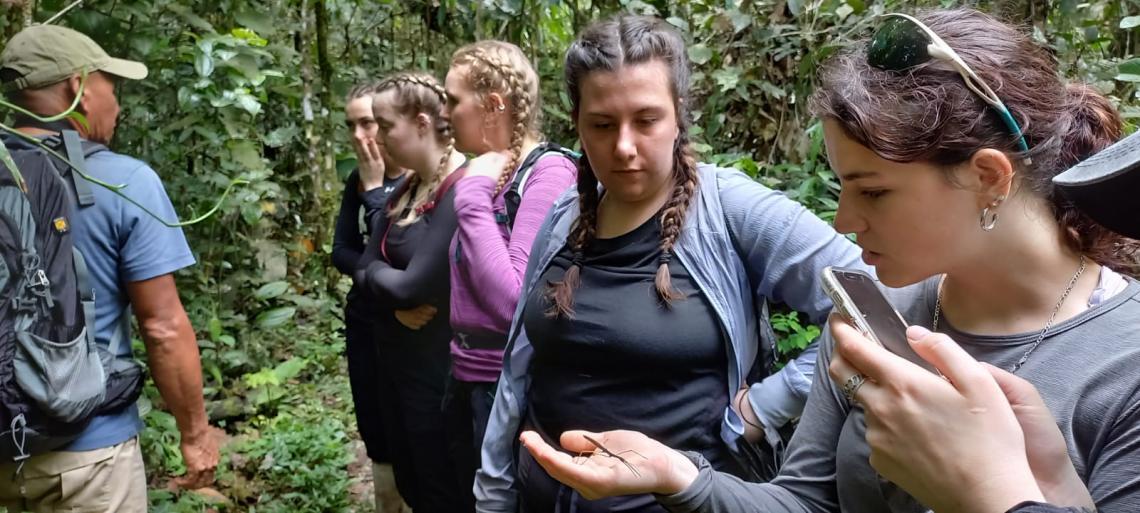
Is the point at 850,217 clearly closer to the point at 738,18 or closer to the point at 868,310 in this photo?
the point at 868,310

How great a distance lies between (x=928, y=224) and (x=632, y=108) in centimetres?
93

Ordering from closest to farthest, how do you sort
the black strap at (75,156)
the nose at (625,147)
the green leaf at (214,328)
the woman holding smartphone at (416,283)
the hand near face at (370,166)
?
1. the nose at (625,147)
2. the black strap at (75,156)
3. the woman holding smartphone at (416,283)
4. the hand near face at (370,166)
5. the green leaf at (214,328)

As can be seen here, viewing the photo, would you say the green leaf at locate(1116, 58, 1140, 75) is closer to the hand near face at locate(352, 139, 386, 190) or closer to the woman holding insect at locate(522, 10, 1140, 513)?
the woman holding insect at locate(522, 10, 1140, 513)

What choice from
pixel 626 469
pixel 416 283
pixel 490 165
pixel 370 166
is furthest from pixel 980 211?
pixel 370 166

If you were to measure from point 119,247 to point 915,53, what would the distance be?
2.22 m

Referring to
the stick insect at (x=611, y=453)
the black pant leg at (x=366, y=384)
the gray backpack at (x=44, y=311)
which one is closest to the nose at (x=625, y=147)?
the stick insect at (x=611, y=453)

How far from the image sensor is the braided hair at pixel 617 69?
189 centimetres

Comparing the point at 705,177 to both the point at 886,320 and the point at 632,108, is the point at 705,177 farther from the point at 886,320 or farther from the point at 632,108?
the point at 886,320

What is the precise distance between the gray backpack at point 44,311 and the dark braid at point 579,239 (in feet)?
4.30

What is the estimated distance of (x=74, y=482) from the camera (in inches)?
91.9

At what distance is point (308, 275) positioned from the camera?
6988 mm

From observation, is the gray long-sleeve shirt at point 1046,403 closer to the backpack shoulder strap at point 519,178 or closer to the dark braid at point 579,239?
the dark braid at point 579,239

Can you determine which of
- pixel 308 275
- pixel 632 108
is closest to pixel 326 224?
pixel 308 275

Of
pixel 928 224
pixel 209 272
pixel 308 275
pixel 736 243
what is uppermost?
pixel 928 224
